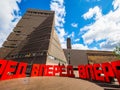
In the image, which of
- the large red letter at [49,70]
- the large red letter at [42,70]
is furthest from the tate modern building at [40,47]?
the large red letter at [42,70]

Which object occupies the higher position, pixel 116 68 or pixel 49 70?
pixel 49 70

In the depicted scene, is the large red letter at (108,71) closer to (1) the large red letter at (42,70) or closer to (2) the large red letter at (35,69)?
(1) the large red letter at (42,70)

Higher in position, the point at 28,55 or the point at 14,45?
the point at 14,45

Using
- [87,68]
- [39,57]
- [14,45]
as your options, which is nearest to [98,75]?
[87,68]

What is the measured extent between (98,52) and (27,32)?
150 feet

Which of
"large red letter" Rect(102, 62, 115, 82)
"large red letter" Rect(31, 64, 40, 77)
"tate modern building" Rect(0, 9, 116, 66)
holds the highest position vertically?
"tate modern building" Rect(0, 9, 116, 66)

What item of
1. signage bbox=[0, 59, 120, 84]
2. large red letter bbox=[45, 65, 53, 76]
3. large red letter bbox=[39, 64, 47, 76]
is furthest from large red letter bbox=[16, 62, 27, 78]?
large red letter bbox=[45, 65, 53, 76]

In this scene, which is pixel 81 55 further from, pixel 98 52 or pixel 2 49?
pixel 2 49

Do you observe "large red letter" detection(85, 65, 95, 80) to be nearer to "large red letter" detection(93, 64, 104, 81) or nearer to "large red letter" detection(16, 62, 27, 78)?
"large red letter" detection(93, 64, 104, 81)

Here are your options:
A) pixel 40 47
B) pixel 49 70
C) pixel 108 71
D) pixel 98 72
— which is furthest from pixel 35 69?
pixel 40 47

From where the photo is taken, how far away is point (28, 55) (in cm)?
4562

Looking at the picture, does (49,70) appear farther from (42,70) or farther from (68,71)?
(68,71)

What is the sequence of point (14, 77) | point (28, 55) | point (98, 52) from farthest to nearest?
point (98, 52) < point (28, 55) < point (14, 77)

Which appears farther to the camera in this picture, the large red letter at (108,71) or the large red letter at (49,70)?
the large red letter at (49,70)
